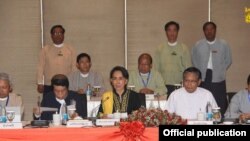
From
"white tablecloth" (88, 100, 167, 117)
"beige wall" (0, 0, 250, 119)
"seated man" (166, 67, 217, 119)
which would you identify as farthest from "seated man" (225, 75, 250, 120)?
"beige wall" (0, 0, 250, 119)

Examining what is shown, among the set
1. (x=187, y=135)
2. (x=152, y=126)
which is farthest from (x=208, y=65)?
(x=187, y=135)

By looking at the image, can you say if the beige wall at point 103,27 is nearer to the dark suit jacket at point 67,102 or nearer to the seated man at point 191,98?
the dark suit jacket at point 67,102

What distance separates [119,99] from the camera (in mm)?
6316

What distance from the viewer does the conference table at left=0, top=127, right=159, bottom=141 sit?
5203 mm

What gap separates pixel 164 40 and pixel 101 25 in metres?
0.95

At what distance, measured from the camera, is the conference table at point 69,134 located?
5.20m

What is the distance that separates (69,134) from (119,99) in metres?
1.15

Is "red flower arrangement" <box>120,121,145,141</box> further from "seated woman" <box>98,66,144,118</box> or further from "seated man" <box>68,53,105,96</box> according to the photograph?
"seated man" <box>68,53,105,96</box>

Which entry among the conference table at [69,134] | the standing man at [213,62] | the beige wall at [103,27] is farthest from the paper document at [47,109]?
the beige wall at [103,27]

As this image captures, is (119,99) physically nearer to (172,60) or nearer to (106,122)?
(106,122)

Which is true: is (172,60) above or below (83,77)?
above

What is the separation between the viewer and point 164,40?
32.1 ft

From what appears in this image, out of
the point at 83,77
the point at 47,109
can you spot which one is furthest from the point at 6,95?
the point at 83,77

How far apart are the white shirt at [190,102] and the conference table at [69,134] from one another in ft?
4.65
